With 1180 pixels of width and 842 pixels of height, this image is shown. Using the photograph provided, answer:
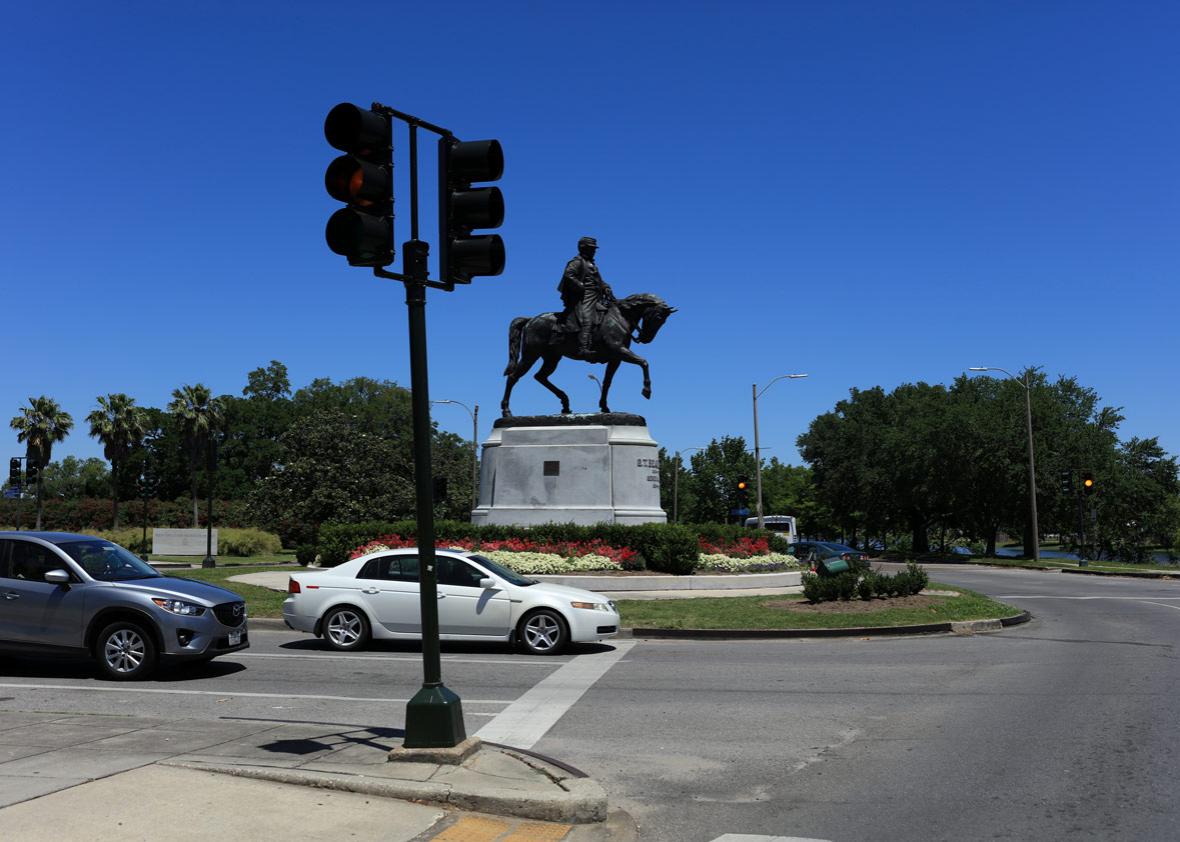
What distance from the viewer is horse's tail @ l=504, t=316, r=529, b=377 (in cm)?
2755

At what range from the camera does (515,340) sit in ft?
90.4

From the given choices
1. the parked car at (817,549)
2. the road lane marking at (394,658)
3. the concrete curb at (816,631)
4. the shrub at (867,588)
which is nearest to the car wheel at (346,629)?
the road lane marking at (394,658)

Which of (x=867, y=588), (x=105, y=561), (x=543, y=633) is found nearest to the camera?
(x=105, y=561)

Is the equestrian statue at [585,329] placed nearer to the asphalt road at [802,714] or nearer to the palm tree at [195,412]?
the asphalt road at [802,714]

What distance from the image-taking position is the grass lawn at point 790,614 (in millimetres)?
16344

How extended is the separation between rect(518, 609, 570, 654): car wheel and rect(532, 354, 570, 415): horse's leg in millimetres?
13853

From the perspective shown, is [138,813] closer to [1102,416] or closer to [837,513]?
[1102,416]

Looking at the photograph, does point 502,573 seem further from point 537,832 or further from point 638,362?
point 638,362

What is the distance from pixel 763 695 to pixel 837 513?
73.2 metres

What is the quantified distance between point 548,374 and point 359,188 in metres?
20.7

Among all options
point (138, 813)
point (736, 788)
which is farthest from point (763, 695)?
point (138, 813)

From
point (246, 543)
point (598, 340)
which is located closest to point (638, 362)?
point (598, 340)

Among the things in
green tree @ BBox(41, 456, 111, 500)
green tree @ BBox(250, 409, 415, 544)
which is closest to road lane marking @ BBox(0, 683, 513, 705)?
green tree @ BBox(250, 409, 415, 544)

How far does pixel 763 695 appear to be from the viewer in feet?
34.3
